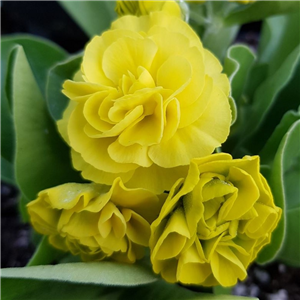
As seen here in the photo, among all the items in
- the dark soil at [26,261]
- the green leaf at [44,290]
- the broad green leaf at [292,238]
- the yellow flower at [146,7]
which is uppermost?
the yellow flower at [146,7]

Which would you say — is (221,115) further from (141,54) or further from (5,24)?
(5,24)

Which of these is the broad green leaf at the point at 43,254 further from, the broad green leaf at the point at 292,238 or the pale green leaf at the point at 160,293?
the broad green leaf at the point at 292,238

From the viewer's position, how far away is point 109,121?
1.21 ft

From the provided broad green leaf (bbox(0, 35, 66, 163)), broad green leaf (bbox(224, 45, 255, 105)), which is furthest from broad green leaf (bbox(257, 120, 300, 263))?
broad green leaf (bbox(0, 35, 66, 163))

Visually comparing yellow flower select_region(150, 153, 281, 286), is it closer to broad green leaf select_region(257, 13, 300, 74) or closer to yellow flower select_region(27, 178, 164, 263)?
yellow flower select_region(27, 178, 164, 263)

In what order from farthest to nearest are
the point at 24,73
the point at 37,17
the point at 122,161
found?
the point at 37,17 < the point at 24,73 < the point at 122,161

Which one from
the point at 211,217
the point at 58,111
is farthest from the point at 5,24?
the point at 211,217

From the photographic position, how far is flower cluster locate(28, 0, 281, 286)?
36 centimetres

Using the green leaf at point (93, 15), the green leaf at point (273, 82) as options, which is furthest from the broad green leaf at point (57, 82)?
the green leaf at point (273, 82)

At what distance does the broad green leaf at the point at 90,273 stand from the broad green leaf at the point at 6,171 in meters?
0.23

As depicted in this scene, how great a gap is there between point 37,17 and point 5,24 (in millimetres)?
88

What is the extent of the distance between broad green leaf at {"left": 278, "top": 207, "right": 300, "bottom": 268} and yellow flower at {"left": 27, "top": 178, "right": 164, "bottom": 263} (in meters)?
0.18

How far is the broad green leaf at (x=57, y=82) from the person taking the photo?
1.80 feet

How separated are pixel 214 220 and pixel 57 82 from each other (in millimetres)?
302
